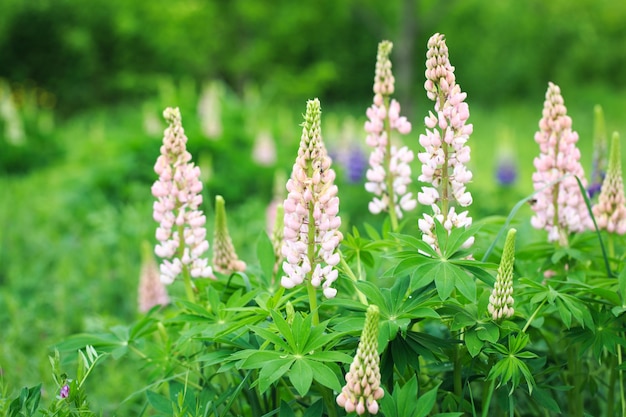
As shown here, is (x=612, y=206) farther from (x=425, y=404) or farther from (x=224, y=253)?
(x=224, y=253)

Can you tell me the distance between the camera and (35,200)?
25.0 feet

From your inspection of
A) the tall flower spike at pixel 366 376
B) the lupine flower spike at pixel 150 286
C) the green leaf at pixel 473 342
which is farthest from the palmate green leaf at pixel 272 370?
the lupine flower spike at pixel 150 286

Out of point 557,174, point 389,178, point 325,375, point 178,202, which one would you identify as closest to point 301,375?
point 325,375

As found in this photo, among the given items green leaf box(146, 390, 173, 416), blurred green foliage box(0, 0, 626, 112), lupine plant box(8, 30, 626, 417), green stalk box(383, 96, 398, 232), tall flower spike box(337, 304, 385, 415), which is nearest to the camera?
tall flower spike box(337, 304, 385, 415)

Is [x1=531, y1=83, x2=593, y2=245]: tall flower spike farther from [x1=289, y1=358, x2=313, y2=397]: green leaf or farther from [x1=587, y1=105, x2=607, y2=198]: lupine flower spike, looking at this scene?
[x1=289, y1=358, x2=313, y2=397]: green leaf

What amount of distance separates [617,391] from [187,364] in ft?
5.38

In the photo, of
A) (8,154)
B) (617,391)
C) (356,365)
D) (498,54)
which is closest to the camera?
(356,365)

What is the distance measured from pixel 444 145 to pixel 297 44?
55.1 ft

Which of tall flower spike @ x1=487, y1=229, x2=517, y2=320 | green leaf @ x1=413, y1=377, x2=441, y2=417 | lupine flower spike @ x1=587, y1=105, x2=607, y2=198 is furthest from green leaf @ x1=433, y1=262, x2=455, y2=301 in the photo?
lupine flower spike @ x1=587, y1=105, x2=607, y2=198

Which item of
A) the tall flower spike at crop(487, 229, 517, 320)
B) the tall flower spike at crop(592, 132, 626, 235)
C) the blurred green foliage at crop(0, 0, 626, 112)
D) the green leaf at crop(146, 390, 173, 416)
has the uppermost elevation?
the blurred green foliage at crop(0, 0, 626, 112)

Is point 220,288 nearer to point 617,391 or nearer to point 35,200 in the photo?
point 617,391

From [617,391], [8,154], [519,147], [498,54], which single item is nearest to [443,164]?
[617,391]

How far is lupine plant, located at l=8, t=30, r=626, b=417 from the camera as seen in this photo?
191 centimetres

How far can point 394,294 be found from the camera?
6.70 feet
